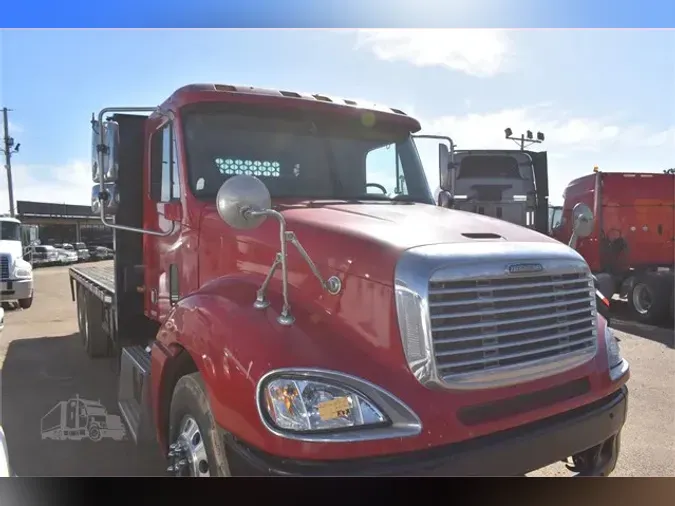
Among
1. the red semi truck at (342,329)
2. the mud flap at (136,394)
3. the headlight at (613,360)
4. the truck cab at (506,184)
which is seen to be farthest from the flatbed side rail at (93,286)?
the truck cab at (506,184)

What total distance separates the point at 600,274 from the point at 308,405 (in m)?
9.45

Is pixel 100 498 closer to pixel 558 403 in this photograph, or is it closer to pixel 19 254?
pixel 558 403

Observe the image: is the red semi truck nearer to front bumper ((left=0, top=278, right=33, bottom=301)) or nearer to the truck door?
the truck door

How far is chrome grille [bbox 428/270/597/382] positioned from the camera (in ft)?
7.71

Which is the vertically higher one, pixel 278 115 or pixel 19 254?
pixel 278 115

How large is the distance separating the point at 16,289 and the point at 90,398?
7.57 metres

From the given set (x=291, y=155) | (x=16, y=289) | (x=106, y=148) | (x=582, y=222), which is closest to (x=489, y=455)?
(x=582, y=222)

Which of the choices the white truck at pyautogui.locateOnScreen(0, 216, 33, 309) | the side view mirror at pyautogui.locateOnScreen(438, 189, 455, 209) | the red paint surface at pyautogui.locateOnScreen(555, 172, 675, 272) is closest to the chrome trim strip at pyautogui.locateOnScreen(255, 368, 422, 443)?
the side view mirror at pyautogui.locateOnScreen(438, 189, 455, 209)

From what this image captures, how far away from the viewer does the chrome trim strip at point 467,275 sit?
232 cm

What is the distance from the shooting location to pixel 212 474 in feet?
8.04

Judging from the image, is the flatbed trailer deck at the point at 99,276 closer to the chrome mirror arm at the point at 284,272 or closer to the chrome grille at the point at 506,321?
the chrome mirror arm at the point at 284,272

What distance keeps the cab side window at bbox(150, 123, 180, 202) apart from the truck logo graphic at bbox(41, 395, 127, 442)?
6.38 ft

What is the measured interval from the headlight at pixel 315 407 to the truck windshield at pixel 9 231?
12.2 meters

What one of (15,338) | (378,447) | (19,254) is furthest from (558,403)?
(19,254)
